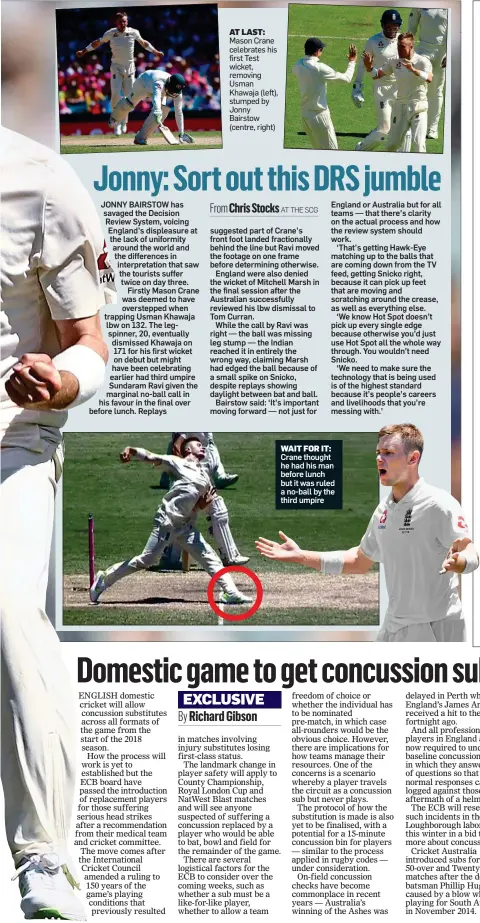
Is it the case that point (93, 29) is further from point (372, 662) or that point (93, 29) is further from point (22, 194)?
point (372, 662)

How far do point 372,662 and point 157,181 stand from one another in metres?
2.61

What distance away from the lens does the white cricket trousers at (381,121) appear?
700 centimetres

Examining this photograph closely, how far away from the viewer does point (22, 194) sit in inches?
223

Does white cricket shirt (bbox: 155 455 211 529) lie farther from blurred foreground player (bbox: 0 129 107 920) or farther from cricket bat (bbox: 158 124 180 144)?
cricket bat (bbox: 158 124 180 144)

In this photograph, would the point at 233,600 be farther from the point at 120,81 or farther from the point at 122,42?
the point at 122,42

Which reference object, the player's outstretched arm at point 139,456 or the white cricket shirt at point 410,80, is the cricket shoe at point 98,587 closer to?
the player's outstretched arm at point 139,456

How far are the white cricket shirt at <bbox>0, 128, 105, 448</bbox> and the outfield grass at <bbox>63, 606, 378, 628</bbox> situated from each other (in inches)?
56.5

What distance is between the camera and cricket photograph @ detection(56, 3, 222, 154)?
695cm

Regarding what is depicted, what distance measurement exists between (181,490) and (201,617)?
64cm

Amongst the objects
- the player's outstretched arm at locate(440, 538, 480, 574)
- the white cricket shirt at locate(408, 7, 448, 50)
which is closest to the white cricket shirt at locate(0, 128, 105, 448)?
the player's outstretched arm at locate(440, 538, 480, 574)

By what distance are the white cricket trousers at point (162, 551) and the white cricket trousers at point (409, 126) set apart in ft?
7.20

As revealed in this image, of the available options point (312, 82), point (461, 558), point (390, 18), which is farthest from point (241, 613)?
point (390, 18)

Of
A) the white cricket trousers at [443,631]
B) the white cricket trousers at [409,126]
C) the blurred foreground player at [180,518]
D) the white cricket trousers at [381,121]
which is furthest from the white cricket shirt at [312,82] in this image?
the white cricket trousers at [443,631]

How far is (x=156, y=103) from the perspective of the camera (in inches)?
278
